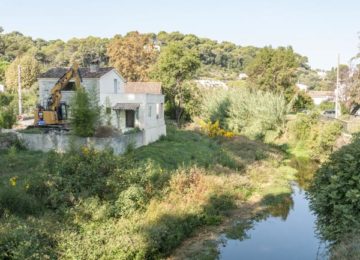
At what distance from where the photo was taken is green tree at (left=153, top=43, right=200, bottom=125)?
4038 cm

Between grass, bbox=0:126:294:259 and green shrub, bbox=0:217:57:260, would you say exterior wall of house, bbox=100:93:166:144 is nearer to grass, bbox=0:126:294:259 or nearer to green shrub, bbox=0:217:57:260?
grass, bbox=0:126:294:259

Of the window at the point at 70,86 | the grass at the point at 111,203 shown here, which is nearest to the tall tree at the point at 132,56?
the window at the point at 70,86

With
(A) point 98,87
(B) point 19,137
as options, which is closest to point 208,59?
(A) point 98,87

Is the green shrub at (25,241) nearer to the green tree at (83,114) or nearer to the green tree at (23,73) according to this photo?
the green tree at (83,114)

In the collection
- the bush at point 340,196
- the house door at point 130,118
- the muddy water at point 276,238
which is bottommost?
the muddy water at point 276,238

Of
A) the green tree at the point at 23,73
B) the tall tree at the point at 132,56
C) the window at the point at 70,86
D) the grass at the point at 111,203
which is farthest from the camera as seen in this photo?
the green tree at the point at 23,73

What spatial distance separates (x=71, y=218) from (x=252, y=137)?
2643cm

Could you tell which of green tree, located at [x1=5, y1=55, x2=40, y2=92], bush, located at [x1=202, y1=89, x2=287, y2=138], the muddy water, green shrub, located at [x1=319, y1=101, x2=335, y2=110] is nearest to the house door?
the muddy water

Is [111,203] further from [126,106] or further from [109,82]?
[109,82]

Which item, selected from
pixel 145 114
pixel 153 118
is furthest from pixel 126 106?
pixel 153 118

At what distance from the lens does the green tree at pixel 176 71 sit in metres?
40.4

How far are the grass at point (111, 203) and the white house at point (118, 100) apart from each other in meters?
6.27

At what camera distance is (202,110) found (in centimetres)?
4216

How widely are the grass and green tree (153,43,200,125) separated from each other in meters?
21.0
